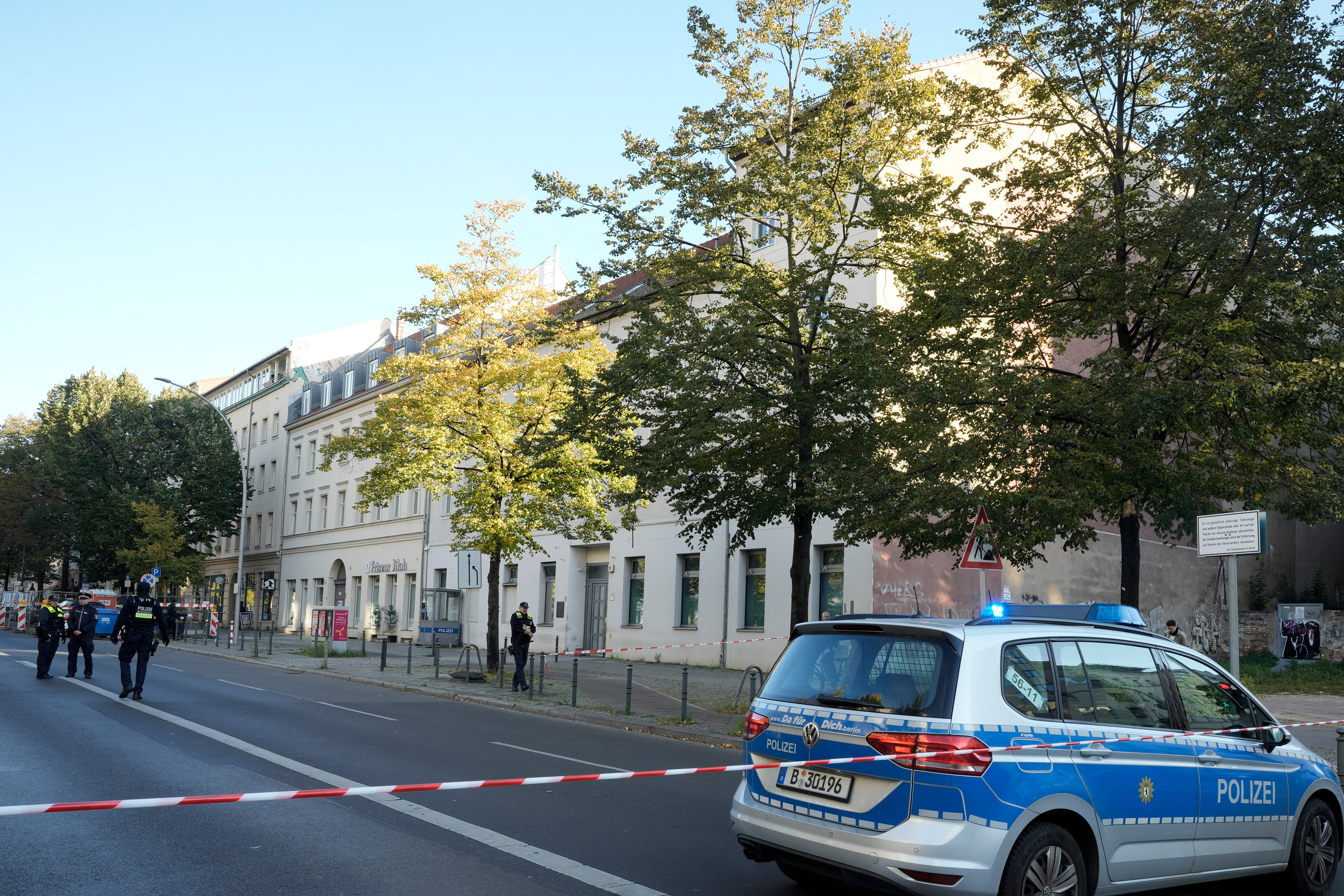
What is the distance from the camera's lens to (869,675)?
530cm

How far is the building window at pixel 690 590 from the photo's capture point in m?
29.5

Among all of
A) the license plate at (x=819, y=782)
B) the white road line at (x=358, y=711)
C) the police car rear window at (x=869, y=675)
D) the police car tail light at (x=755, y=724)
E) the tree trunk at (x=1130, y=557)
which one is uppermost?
the tree trunk at (x=1130, y=557)

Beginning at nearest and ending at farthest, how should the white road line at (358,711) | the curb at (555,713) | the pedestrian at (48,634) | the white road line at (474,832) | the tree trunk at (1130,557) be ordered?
the white road line at (474,832)
the tree trunk at (1130,557)
the curb at (555,713)
the white road line at (358,711)
the pedestrian at (48,634)

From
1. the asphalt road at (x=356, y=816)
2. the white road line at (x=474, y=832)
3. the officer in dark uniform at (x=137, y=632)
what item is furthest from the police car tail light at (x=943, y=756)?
the officer in dark uniform at (x=137, y=632)

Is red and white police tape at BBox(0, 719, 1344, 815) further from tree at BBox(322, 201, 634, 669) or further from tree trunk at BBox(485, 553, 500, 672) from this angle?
tree trunk at BBox(485, 553, 500, 672)

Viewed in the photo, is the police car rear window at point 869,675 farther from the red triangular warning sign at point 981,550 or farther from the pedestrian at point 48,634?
the pedestrian at point 48,634

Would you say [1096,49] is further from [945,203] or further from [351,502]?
[351,502]

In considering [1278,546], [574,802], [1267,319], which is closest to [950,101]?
[1267,319]

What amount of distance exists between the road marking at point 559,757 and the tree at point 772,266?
4.89 metres

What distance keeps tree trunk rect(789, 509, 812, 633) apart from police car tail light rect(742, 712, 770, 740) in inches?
396

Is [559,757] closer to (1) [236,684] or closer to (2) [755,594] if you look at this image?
(1) [236,684]

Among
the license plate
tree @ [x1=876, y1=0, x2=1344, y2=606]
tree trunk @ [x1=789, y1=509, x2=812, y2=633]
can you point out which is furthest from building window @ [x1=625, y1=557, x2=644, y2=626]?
the license plate

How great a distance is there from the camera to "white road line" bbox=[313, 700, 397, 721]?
1493 cm

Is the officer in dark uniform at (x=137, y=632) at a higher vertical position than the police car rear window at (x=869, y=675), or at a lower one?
lower
